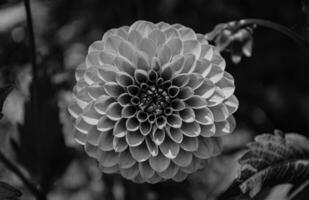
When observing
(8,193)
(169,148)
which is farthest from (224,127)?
(8,193)

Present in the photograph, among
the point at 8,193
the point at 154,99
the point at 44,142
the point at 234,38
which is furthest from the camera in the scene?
the point at 44,142

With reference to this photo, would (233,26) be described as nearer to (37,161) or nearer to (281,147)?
(281,147)

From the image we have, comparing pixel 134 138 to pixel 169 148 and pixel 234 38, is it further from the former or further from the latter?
pixel 234 38

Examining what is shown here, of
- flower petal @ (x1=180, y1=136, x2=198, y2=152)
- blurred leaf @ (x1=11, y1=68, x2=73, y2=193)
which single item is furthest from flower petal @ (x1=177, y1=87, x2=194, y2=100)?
Result: blurred leaf @ (x1=11, y1=68, x2=73, y2=193)

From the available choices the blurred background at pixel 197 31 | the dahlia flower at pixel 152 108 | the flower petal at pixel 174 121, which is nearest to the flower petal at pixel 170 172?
the dahlia flower at pixel 152 108

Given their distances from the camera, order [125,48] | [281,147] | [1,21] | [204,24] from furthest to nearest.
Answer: [1,21]
[204,24]
[281,147]
[125,48]

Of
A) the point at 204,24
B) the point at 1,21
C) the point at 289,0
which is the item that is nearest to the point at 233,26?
the point at 204,24
